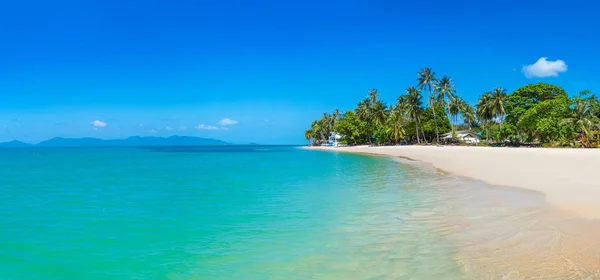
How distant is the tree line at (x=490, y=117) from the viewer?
127 ft

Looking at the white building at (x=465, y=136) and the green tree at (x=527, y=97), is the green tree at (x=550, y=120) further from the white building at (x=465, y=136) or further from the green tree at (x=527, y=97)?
the white building at (x=465, y=136)

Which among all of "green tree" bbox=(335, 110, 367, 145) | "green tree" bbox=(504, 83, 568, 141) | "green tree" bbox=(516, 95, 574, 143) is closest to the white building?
"green tree" bbox=(504, 83, 568, 141)

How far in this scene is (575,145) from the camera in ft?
126

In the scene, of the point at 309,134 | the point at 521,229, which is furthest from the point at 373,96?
the point at 521,229

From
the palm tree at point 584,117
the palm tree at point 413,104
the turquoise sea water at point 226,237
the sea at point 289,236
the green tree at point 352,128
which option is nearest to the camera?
the sea at point 289,236

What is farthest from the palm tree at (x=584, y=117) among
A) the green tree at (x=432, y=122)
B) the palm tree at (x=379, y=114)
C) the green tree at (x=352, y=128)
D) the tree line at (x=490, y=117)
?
the green tree at (x=352, y=128)

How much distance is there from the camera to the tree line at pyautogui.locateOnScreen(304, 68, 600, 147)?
38781mm

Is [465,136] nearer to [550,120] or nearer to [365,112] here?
[365,112]

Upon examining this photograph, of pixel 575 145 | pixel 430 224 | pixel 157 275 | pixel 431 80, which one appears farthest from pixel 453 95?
pixel 157 275

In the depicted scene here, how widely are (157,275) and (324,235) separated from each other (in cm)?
318

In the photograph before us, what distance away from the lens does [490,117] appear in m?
59.7

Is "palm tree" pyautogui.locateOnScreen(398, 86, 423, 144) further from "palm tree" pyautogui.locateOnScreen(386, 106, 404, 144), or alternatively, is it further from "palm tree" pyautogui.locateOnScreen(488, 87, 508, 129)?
"palm tree" pyautogui.locateOnScreen(488, 87, 508, 129)

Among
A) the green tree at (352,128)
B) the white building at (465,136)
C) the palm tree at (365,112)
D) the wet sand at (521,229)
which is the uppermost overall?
the palm tree at (365,112)

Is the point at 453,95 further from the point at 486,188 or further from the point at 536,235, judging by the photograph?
the point at 536,235
